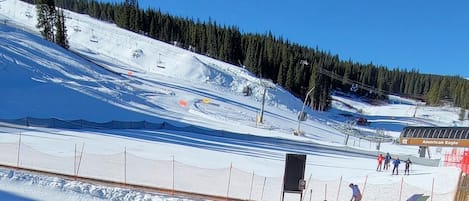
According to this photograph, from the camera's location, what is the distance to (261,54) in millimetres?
118438

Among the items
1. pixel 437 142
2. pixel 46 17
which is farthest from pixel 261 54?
pixel 437 142

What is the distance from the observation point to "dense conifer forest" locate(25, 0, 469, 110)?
380 ft

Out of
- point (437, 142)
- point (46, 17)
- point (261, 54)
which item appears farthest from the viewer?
point (261, 54)

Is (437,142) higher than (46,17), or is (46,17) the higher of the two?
(46,17)

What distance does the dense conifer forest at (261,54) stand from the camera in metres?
116

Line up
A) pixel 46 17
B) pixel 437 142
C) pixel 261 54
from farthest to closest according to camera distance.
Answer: pixel 261 54
pixel 46 17
pixel 437 142

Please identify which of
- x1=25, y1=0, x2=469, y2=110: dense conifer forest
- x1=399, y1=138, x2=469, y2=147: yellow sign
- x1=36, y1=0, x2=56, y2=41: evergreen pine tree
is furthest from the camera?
x1=25, y1=0, x2=469, y2=110: dense conifer forest

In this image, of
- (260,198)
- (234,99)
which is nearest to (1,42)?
(234,99)

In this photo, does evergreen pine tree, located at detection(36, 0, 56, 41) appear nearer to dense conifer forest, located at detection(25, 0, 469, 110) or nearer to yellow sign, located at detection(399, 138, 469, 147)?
dense conifer forest, located at detection(25, 0, 469, 110)

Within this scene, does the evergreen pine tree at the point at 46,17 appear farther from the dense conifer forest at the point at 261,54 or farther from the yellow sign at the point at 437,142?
the yellow sign at the point at 437,142

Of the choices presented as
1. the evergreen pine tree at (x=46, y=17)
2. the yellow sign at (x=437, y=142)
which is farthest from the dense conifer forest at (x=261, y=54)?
the yellow sign at (x=437, y=142)

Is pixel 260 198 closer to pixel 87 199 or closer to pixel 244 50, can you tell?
pixel 87 199

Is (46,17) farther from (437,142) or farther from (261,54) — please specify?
(437,142)

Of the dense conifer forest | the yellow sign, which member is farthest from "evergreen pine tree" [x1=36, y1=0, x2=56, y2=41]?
the yellow sign
